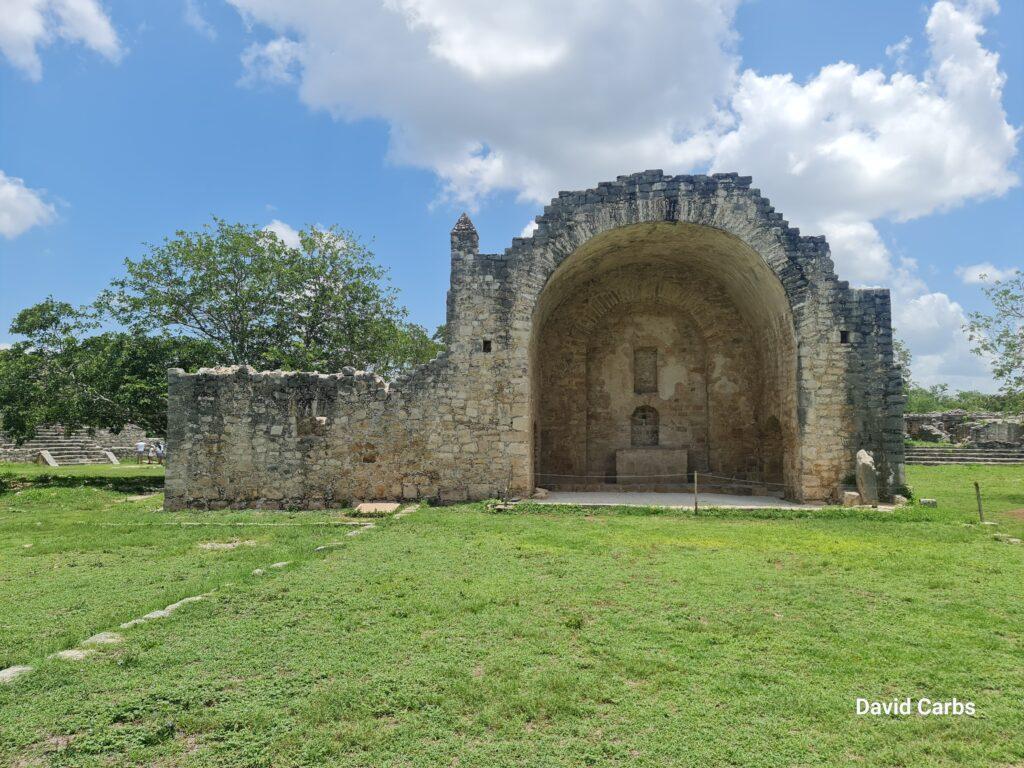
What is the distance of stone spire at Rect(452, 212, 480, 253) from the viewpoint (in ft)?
46.0

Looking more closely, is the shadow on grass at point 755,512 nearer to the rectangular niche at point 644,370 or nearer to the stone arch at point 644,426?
the stone arch at point 644,426

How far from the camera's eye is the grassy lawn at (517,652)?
11.5ft

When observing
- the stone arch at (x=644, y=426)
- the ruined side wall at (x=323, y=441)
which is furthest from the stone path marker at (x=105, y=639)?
the stone arch at (x=644, y=426)

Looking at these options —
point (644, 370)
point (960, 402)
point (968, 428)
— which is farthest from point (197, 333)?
point (960, 402)

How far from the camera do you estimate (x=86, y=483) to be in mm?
18031

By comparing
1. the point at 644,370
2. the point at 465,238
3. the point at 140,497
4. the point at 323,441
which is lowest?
the point at 140,497

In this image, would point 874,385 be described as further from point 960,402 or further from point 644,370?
point 960,402

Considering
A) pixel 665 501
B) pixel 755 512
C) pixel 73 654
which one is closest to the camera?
pixel 73 654

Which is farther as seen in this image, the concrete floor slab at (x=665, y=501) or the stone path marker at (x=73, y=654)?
the concrete floor slab at (x=665, y=501)

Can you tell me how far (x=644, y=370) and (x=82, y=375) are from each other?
16.1 m

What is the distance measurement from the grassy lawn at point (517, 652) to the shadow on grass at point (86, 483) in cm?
902

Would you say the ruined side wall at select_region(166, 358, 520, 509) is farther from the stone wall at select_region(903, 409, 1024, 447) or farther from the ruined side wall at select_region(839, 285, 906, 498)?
the stone wall at select_region(903, 409, 1024, 447)

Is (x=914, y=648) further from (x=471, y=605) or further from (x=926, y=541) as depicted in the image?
(x=926, y=541)

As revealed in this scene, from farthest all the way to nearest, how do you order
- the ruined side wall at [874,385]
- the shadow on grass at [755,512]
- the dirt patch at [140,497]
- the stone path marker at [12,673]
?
the dirt patch at [140,497] → the ruined side wall at [874,385] → the shadow on grass at [755,512] → the stone path marker at [12,673]
